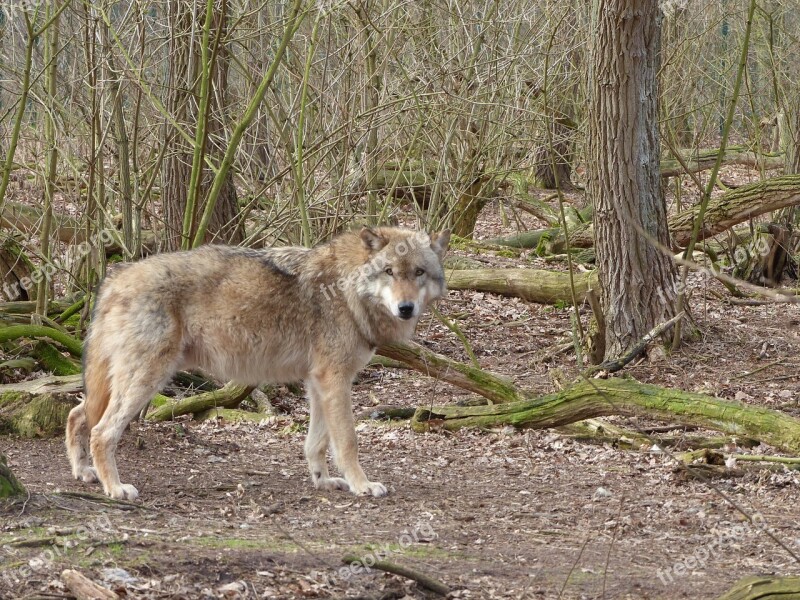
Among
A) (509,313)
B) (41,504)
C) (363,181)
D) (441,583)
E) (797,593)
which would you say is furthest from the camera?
(509,313)

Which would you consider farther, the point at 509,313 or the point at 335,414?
the point at 509,313

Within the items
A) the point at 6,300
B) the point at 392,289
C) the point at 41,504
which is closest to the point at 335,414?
the point at 392,289

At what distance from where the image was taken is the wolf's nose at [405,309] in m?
6.24

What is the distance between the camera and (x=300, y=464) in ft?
23.4

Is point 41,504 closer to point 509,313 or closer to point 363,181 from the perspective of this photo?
point 363,181

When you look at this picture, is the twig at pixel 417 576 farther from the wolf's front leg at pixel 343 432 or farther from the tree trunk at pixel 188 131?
the tree trunk at pixel 188 131

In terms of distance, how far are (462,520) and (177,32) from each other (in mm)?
5704

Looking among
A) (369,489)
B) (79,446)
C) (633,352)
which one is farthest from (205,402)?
(633,352)

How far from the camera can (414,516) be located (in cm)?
573

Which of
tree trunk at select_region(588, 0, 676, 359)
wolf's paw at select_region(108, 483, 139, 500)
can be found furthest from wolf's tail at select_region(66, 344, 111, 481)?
tree trunk at select_region(588, 0, 676, 359)

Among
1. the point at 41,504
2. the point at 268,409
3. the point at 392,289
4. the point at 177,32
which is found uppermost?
the point at 177,32

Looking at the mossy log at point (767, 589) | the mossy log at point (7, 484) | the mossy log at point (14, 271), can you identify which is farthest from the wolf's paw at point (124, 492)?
the mossy log at point (14, 271)

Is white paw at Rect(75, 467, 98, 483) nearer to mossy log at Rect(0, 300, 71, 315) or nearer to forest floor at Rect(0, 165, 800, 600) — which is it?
forest floor at Rect(0, 165, 800, 600)

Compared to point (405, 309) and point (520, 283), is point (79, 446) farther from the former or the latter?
point (520, 283)
